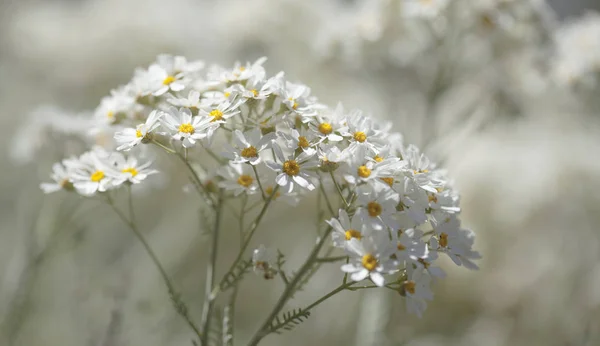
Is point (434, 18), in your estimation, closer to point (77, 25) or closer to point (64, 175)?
point (64, 175)

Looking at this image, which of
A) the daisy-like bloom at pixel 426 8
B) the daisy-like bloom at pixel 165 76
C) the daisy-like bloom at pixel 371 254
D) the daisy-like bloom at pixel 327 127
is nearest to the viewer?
the daisy-like bloom at pixel 371 254

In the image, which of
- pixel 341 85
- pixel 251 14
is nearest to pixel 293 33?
pixel 251 14

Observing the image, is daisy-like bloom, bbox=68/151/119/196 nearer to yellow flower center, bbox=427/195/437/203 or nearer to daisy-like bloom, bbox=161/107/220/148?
daisy-like bloom, bbox=161/107/220/148

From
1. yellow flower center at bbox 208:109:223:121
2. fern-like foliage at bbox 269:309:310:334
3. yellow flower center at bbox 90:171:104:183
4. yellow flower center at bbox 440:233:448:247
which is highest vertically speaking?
yellow flower center at bbox 208:109:223:121

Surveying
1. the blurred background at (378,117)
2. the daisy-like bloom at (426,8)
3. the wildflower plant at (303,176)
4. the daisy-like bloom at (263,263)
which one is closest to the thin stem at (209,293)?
the wildflower plant at (303,176)

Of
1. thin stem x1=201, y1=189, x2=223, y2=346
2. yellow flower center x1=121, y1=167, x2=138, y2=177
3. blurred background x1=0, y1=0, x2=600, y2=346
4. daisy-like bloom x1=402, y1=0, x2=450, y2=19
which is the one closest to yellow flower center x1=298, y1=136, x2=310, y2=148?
thin stem x1=201, y1=189, x2=223, y2=346

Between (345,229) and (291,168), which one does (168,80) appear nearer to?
(291,168)

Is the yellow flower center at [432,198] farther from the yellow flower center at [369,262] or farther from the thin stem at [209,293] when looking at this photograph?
the thin stem at [209,293]
